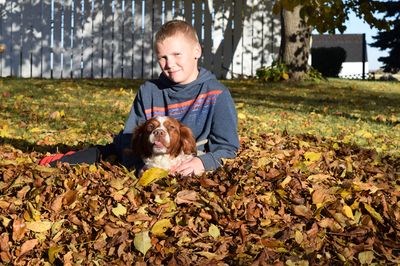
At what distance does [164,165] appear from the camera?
4.22 m

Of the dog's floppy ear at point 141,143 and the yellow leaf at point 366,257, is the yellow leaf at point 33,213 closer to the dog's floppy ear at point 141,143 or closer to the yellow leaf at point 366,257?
the dog's floppy ear at point 141,143

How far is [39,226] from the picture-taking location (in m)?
3.60

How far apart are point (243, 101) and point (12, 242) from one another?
764 centimetres

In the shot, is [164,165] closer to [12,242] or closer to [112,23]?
[12,242]

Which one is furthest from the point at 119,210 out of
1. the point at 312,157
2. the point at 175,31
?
the point at 312,157

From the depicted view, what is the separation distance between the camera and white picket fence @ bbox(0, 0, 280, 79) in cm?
1655

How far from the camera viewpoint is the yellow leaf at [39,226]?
3.58m

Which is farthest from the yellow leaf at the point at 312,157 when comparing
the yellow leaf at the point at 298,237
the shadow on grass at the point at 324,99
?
the shadow on grass at the point at 324,99

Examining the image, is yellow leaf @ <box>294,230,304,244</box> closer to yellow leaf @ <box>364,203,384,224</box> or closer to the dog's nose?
yellow leaf @ <box>364,203,384,224</box>

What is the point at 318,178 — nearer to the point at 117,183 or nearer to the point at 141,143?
the point at 141,143

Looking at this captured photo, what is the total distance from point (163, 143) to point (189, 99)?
2.53 feet

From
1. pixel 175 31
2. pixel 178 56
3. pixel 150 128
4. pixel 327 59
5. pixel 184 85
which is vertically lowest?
pixel 150 128

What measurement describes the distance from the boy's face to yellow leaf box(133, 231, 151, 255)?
149cm

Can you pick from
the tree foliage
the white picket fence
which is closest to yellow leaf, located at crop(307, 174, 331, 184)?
the white picket fence
